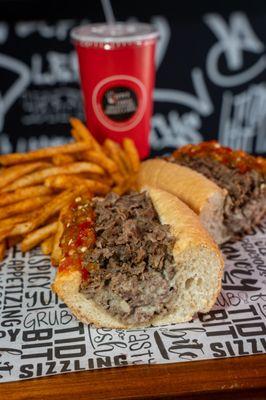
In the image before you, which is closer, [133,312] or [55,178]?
[133,312]

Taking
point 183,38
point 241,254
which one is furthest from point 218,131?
point 241,254

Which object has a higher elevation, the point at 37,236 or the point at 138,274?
the point at 138,274

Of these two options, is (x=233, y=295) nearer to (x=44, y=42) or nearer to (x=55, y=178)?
(x=55, y=178)

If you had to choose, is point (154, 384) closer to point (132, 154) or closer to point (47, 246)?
point (47, 246)

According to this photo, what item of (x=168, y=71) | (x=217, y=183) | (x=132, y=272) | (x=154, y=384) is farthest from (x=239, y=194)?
(x=168, y=71)

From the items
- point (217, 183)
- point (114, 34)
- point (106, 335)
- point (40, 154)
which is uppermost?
point (114, 34)

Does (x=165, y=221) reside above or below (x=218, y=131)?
above

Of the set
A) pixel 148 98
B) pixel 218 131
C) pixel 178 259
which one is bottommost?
pixel 218 131

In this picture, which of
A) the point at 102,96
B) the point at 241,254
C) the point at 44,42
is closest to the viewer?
the point at 241,254
